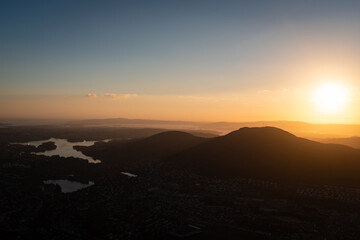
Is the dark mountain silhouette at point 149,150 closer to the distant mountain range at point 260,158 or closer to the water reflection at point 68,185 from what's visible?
the distant mountain range at point 260,158

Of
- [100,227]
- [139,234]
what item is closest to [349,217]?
[139,234]

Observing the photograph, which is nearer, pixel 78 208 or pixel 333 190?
pixel 78 208

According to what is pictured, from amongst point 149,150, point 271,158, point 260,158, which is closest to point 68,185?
point 149,150

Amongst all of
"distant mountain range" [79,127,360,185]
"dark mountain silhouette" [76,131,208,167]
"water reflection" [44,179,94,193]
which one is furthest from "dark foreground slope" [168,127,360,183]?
"water reflection" [44,179,94,193]

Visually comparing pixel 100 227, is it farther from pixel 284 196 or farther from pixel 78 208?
pixel 284 196

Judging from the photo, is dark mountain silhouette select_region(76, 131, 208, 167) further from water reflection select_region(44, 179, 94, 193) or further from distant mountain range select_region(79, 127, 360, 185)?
water reflection select_region(44, 179, 94, 193)
